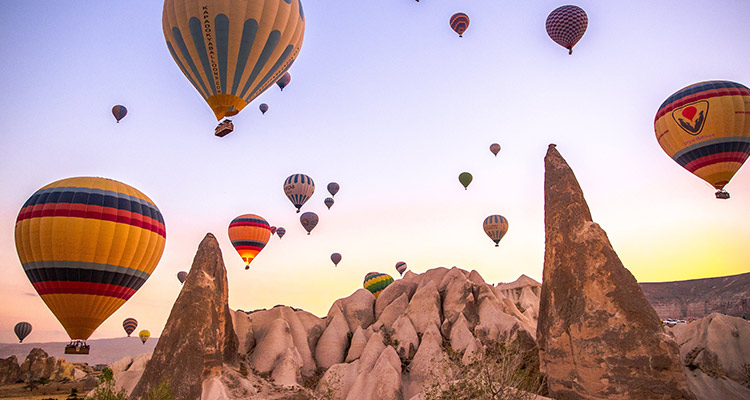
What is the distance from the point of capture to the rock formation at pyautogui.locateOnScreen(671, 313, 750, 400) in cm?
2684

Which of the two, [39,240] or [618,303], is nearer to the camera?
[618,303]

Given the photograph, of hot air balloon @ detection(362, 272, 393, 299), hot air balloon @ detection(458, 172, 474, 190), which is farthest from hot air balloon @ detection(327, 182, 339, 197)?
hot air balloon @ detection(458, 172, 474, 190)

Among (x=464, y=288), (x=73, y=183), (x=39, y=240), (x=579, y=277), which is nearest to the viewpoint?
(x=579, y=277)

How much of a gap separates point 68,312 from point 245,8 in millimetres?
18096

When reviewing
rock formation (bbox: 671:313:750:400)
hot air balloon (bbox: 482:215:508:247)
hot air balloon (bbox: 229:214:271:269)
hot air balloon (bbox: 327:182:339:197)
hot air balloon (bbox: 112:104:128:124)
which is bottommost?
rock formation (bbox: 671:313:750:400)

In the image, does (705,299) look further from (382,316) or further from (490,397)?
(490,397)

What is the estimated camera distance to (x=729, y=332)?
36.6 meters

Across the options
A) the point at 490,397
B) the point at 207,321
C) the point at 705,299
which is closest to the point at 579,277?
the point at 490,397

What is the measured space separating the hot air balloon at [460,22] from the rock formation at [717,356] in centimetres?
3459

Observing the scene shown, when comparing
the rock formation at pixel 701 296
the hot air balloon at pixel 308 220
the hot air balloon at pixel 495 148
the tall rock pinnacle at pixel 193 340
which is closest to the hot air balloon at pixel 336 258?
the hot air balloon at pixel 308 220

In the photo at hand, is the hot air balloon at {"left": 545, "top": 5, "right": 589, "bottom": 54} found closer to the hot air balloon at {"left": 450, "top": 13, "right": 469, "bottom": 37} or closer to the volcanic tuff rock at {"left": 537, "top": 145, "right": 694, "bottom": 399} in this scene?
the hot air balloon at {"left": 450, "top": 13, "right": 469, "bottom": 37}

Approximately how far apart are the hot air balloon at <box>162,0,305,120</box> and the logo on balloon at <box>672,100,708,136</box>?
Answer: 27.4 meters

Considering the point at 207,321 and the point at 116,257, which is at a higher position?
the point at 116,257

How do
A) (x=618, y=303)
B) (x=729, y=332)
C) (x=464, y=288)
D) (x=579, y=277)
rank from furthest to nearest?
(x=464, y=288) < (x=729, y=332) < (x=579, y=277) < (x=618, y=303)
